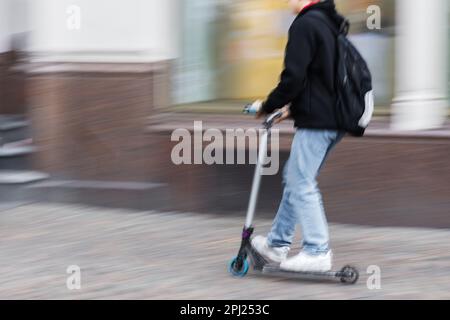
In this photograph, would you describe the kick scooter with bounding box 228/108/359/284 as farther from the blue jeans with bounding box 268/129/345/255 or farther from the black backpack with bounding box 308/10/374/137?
the black backpack with bounding box 308/10/374/137

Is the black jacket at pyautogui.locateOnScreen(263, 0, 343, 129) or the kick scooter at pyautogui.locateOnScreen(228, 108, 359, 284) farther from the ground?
the black jacket at pyautogui.locateOnScreen(263, 0, 343, 129)

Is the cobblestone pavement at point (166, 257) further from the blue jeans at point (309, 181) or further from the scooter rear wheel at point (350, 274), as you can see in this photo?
the blue jeans at point (309, 181)

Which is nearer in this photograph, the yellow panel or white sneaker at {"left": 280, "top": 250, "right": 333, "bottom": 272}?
white sneaker at {"left": 280, "top": 250, "right": 333, "bottom": 272}

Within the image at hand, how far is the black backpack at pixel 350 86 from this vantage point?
5.57 meters

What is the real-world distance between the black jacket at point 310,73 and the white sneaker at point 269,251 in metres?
0.85

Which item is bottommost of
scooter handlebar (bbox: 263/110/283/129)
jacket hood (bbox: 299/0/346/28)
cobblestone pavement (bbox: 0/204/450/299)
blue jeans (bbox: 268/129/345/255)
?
cobblestone pavement (bbox: 0/204/450/299)

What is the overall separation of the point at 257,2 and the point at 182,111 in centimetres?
118

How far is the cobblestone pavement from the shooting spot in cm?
572

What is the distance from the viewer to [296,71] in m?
5.46

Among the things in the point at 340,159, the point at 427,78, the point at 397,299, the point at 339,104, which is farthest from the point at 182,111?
the point at 397,299

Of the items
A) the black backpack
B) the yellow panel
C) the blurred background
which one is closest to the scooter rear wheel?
the black backpack

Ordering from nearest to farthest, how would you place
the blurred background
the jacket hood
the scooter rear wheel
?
the jacket hood < the scooter rear wheel < the blurred background

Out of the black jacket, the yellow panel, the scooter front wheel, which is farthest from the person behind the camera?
the yellow panel

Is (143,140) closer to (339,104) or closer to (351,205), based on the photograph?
(351,205)
